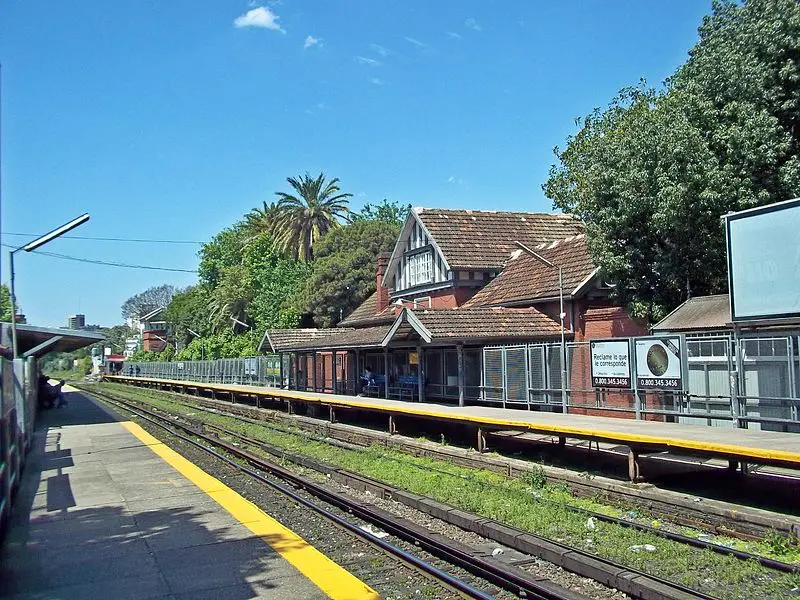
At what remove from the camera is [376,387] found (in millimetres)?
31000

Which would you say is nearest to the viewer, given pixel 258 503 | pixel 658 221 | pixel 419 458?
pixel 258 503

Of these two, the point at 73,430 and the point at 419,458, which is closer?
the point at 419,458

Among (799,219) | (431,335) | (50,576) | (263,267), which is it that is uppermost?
(263,267)

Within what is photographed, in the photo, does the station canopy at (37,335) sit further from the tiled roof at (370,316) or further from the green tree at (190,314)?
the green tree at (190,314)

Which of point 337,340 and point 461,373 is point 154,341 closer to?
point 337,340

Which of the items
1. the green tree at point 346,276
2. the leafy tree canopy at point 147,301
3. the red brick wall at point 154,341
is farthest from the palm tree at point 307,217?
the leafy tree canopy at point 147,301

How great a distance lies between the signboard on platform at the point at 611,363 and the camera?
55.3 feet

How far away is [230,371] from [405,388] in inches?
938

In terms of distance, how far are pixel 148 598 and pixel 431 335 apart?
586 inches

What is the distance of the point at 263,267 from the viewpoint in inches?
2442

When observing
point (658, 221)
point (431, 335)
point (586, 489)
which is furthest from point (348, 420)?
point (586, 489)

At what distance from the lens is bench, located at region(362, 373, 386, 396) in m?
30.6

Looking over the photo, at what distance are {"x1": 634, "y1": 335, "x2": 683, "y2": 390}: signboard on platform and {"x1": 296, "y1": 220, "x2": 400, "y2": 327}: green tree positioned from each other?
34163 mm

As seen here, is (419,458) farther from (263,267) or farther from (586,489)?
(263,267)
